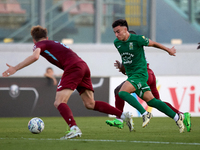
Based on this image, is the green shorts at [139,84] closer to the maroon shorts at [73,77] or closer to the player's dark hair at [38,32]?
the maroon shorts at [73,77]

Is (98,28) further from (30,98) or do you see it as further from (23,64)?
(23,64)

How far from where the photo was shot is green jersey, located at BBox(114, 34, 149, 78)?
6324 millimetres

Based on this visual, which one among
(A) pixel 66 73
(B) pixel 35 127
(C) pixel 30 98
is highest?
(A) pixel 66 73

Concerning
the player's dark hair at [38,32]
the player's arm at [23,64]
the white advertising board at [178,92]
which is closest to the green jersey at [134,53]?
the player's dark hair at [38,32]

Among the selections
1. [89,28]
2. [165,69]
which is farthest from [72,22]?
[165,69]

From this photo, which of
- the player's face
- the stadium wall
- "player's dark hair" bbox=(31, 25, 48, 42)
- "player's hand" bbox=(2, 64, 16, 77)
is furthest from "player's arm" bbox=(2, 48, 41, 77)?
the stadium wall

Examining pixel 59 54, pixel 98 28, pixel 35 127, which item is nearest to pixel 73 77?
pixel 59 54

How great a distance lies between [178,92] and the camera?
38.1ft

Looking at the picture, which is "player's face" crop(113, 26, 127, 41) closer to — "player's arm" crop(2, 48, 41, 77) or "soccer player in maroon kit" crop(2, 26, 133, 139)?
"soccer player in maroon kit" crop(2, 26, 133, 139)

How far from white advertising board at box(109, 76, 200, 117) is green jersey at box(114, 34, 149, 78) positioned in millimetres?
5032

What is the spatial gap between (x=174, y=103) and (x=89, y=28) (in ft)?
16.5

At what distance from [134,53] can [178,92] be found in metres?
5.57

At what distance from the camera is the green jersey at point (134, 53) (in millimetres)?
6324

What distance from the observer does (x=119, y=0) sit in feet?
48.8
